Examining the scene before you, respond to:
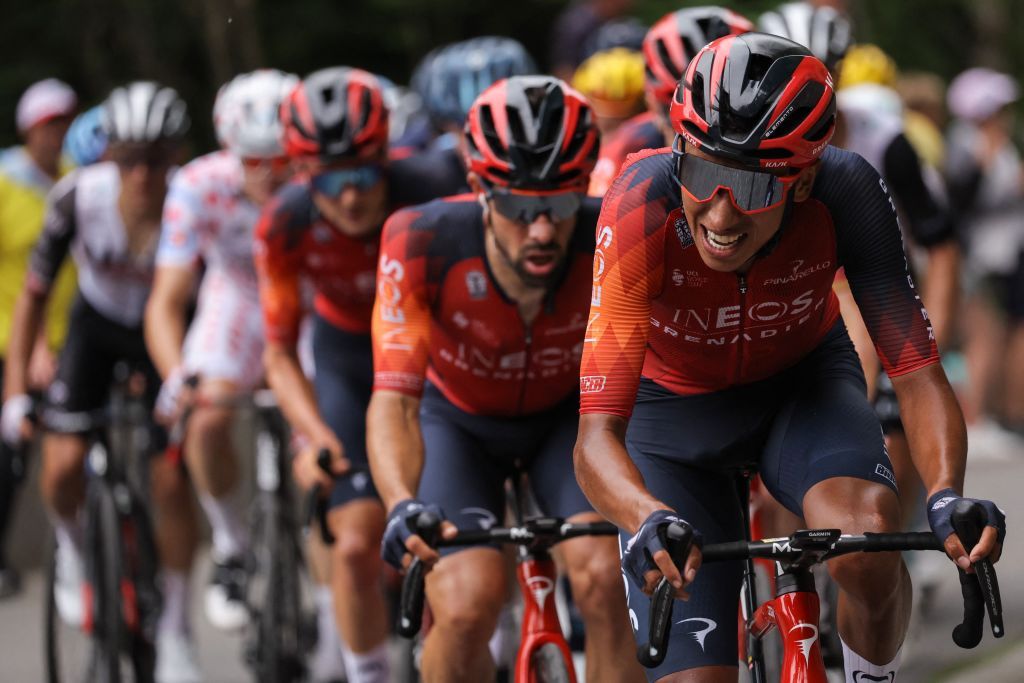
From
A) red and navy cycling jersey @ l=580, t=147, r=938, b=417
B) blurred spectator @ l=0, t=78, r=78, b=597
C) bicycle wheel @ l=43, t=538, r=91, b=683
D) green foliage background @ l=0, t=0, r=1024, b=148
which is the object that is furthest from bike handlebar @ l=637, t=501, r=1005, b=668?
green foliage background @ l=0, t=0, r=1024, b=148

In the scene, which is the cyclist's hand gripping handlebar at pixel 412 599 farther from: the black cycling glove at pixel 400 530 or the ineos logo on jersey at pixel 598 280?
the ineos logo on jersey at pixel 598 280

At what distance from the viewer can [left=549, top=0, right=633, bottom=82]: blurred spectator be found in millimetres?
12391

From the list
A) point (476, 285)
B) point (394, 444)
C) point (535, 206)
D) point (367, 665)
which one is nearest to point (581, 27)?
point (367, 665)

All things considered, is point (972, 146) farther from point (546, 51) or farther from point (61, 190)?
point (61, 190)

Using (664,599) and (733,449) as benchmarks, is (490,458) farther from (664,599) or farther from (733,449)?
(664,599)

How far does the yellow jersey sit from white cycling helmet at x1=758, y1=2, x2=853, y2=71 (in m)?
5.32

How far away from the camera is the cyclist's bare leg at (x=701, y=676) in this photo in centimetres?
440

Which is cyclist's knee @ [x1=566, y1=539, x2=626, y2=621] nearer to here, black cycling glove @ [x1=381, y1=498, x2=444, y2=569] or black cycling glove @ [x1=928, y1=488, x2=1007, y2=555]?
black cycling glove @ [x1=381, y1=498, x2=444, y2=569]

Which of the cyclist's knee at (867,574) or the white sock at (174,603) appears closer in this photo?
the cyclist's knee at (867,574)

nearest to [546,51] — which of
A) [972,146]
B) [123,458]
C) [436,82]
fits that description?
[972,146]

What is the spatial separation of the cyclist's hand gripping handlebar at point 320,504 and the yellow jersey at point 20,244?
4931mm

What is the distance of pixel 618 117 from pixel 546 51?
875 centimetres

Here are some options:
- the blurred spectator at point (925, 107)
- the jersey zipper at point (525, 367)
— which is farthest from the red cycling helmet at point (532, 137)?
the blurred spectator at point (925, 107)

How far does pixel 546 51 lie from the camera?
17812 millimetres
